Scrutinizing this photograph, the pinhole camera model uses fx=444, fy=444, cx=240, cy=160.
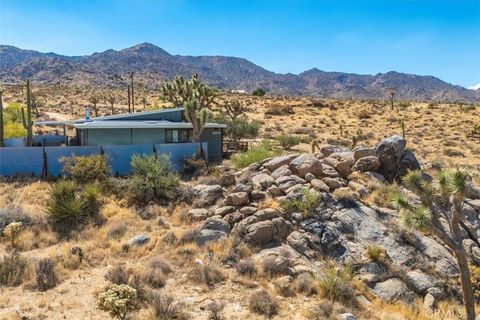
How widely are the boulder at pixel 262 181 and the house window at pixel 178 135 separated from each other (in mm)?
9617

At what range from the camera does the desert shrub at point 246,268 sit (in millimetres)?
12703

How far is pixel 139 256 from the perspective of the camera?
13781 millimetres

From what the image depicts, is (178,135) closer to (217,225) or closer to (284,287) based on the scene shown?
(217,225)

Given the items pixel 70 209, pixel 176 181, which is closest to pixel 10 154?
pixel 70 209

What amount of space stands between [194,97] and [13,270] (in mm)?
22070

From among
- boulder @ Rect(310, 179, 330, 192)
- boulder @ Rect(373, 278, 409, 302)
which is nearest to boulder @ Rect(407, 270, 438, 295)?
boulder @ Rect(373, 278, 409, 302)

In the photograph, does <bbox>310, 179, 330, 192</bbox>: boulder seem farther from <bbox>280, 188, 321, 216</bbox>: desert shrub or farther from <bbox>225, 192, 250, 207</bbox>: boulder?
<bbox>225, 192, 250, 207</bbox>: boulder

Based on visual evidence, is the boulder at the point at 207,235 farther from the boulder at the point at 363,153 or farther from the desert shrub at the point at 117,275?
the boulder at the point at 363,153

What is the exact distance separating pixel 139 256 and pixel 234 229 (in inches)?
128

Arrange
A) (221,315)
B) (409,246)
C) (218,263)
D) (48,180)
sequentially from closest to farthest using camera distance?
(221,315)
(218,263)
(409,246)
(48,180)

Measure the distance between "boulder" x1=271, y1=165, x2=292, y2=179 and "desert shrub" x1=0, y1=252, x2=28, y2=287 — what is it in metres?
10.0

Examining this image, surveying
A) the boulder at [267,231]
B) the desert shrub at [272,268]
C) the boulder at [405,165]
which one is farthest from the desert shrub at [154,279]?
the boulder at [405,165]

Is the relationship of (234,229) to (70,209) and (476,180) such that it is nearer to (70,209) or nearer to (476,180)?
(70,209)

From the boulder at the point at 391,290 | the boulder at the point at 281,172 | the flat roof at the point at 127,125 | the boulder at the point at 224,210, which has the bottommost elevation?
the boulder at the point at 391,290
